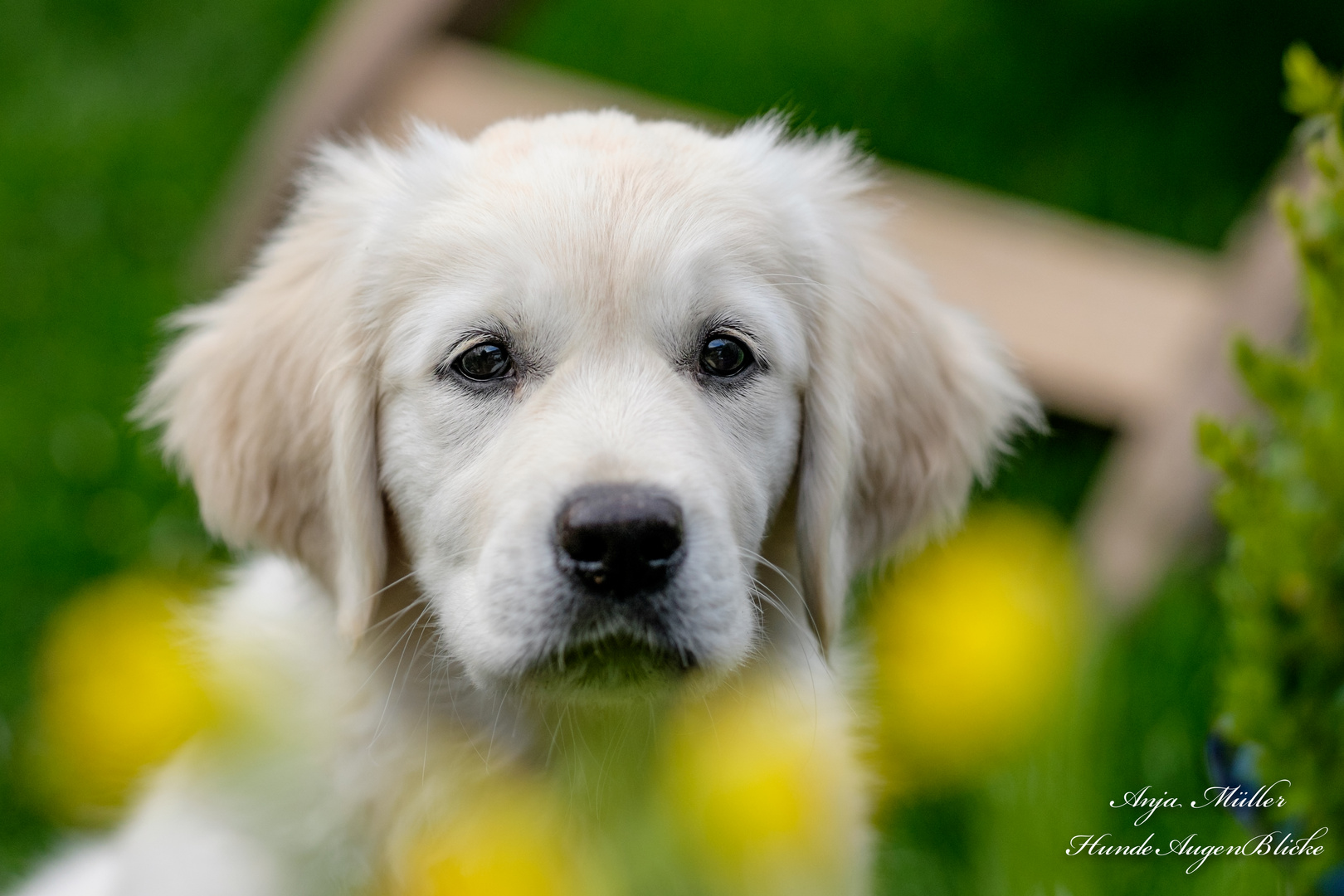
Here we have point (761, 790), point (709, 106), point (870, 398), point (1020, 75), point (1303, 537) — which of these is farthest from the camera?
point (1020, 75)

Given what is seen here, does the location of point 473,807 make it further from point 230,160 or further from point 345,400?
point 230,160

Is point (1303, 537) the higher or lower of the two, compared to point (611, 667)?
higher

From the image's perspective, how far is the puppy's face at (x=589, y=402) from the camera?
6.97ft

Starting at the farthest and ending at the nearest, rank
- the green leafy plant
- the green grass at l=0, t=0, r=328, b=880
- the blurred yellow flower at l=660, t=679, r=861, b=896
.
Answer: the green grass at l=0, t=0, r=328, b=880
the green leafy plant
the blurred yellow flower at l=660, t=679, r=861, b=896

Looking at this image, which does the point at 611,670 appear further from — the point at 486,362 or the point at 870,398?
the point at 870,398

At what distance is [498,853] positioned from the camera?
61.2 inches

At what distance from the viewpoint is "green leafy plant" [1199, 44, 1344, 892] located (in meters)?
1.85

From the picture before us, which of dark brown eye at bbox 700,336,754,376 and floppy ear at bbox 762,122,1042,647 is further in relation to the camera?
floppy ear at bbox 762,122,1042,647

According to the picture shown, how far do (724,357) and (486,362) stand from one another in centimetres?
45

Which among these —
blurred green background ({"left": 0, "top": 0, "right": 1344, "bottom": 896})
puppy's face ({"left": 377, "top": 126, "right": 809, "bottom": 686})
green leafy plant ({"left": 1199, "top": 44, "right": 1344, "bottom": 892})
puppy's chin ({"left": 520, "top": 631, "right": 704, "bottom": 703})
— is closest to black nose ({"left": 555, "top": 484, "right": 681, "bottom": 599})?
puppy's face ({"left": 377, "top": 126, "right": 809, "bottom": 686})

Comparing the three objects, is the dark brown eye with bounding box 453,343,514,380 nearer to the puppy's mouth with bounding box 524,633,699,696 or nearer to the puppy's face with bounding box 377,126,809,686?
the puppy's face with bounding box 377,126,809,686

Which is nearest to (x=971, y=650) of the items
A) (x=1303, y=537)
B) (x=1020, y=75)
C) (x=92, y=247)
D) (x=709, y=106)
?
(x=1303, y=537)

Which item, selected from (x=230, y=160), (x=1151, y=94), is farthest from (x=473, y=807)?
(x=1151, y=94)

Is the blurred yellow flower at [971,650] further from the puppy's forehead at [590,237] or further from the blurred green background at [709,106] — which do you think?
the puppy's forehead at [590,237]
